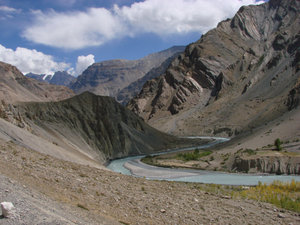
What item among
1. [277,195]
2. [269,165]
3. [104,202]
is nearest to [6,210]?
[104,202]

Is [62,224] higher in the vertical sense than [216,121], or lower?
lower

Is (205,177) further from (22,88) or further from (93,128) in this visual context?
(22,88)

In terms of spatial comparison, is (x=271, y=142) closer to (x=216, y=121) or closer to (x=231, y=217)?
(x=231, y=217)

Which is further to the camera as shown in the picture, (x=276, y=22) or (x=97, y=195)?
(x=276, y=22)

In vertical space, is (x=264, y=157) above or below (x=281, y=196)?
above

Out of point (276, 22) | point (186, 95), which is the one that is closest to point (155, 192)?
point (186, 95)

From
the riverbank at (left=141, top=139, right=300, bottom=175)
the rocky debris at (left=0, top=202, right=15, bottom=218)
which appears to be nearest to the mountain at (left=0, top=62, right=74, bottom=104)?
the riverbank at (left=141, top=139, right=300, bottom=175)
